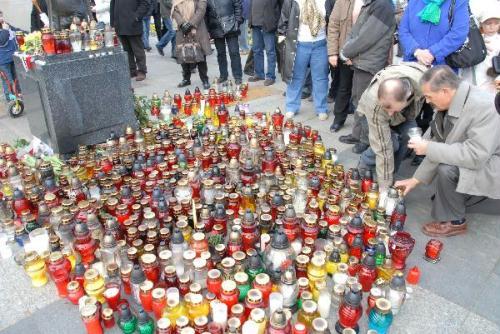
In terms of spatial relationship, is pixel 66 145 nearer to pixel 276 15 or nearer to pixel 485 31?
pixel 276 15

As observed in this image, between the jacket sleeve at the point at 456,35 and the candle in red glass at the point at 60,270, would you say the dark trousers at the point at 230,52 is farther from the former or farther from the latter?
the candle in red glass at the point at 60,270

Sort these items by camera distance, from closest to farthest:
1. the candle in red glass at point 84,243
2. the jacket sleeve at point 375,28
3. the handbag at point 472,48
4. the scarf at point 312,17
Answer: the candle in red glass at point 84,243 < the handbag at point 472,48 < the jacket sleeve at point 375,28 < the scarf at point 312,17

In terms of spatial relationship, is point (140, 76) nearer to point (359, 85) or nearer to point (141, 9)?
point (141, 9)

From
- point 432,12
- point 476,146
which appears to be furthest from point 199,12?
point 476,146

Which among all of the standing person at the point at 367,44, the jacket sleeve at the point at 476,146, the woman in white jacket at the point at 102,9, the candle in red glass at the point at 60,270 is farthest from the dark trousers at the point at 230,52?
the candle in red glass at the point at 60,270

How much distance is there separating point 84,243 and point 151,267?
1.85ft

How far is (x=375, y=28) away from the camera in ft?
13.3

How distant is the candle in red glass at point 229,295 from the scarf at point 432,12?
3087 mm

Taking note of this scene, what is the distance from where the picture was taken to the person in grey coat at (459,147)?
2.67m

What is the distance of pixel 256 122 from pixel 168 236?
7.46ft

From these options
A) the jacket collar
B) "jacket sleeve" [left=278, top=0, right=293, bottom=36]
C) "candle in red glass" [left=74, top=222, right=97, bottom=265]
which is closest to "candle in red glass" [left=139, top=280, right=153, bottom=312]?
"candle in red glass" [left=74, top=222, right=97, bottom=265]

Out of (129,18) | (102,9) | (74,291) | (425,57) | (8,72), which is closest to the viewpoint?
(74,291)

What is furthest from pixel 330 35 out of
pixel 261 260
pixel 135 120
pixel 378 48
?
pixel 261 260

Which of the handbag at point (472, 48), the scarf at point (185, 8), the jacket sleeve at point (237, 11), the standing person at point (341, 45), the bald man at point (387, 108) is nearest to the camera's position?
the bald man at point (387, 108)
